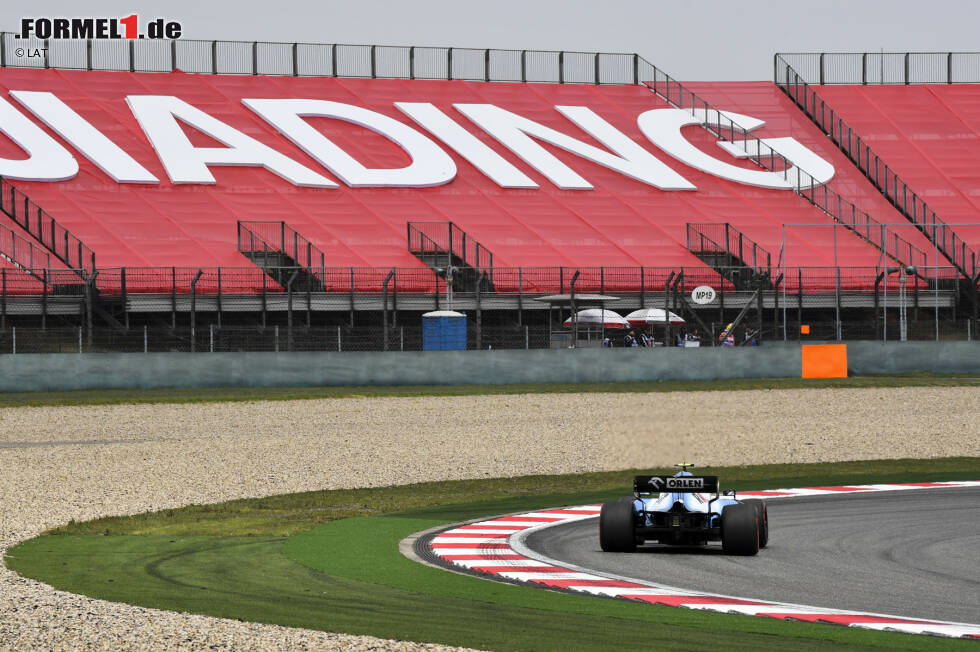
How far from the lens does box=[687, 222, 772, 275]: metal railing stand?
143 feet

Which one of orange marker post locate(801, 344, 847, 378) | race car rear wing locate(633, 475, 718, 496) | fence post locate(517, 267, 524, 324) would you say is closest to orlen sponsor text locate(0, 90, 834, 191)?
fence post locate(517, 267, 524, 324)

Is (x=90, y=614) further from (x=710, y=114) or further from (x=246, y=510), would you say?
(x=710, y=114)

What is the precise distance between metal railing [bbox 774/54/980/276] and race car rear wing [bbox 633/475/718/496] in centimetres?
3464

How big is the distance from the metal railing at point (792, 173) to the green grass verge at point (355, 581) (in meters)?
31.6

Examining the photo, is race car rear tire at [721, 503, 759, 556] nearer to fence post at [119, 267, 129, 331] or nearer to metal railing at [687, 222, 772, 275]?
fence post at [119, 267, 129, 331]

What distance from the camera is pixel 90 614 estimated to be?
26.5 ft

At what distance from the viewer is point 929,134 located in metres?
53.7

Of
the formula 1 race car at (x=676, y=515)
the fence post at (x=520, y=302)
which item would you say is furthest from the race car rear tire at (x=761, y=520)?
the fence post at (x=520, y=302)

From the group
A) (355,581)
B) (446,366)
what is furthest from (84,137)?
(355,581)

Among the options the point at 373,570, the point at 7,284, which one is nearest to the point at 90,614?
the point at 373,570

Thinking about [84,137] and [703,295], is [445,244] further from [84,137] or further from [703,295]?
[84,137]

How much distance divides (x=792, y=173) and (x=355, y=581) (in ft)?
140

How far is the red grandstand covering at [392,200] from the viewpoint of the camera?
42.6m

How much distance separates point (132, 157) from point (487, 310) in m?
15.6
